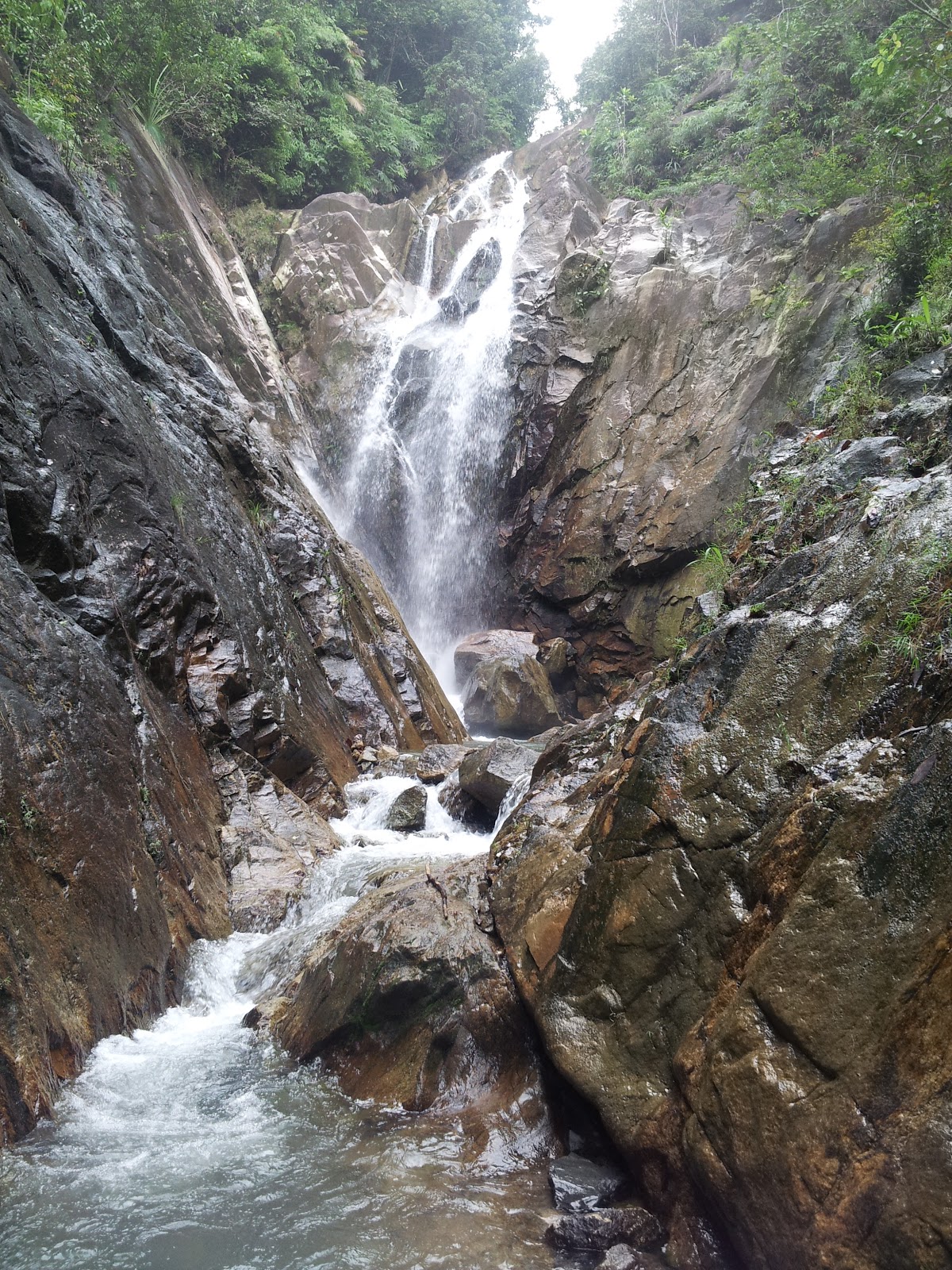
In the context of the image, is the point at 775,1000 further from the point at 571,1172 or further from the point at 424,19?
the point at 424,19

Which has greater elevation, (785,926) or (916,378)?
(916,378)

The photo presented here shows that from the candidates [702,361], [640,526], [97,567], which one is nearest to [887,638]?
[97,567]

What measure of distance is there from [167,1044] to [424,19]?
3454 cm

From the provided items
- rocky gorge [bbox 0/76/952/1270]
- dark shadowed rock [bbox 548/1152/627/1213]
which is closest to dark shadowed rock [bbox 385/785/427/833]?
rocky gorge [bbox 0/76/952/1270]

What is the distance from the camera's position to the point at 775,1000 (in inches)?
107

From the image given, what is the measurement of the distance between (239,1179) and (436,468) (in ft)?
54.5

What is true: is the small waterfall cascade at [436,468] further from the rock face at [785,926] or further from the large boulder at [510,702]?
the rock face at [785,926]

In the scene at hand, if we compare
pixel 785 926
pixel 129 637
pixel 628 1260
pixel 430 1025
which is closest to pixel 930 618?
pixel 785 926

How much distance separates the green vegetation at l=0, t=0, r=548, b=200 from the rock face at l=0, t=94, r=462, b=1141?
7.33ft

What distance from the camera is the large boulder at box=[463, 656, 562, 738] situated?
13719 mm

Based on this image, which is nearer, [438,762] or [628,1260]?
[628,1260]

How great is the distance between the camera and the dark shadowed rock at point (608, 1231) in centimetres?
292

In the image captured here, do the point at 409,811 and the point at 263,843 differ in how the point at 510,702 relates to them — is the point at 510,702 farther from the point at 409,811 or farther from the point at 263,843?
the point at 263,843

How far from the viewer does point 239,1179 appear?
11.7ft
